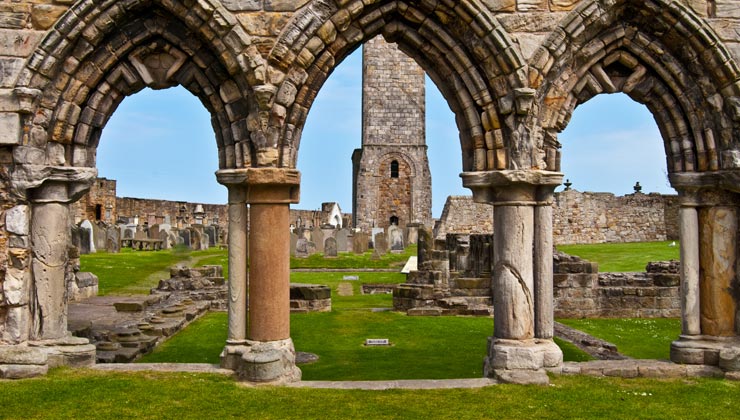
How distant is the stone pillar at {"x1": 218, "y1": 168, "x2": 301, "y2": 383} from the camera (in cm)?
757

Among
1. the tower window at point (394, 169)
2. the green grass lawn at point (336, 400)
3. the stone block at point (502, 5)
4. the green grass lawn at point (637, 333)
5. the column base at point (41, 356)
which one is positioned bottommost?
the green grass lawn at point (637, 333)

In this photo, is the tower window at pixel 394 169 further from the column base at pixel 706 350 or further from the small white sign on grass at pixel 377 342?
the column base at pixel 706 350

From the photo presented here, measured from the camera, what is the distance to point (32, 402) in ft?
21.7

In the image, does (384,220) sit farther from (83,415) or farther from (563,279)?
(83,415)

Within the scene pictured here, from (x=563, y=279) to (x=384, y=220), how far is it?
26725mm

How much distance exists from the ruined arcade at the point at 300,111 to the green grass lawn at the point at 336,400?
42 centimetres

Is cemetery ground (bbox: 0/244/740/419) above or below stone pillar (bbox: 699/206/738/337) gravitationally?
below

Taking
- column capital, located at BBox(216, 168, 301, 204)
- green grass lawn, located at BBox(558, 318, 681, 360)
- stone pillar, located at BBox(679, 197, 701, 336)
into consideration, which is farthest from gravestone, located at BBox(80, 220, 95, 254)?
stone pillar, located at BBox(679, 197, 701, 336)

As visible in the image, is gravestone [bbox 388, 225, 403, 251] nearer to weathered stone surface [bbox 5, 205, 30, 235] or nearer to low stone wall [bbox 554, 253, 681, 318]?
low stone wall [bbox 554, 253, 681, 318]

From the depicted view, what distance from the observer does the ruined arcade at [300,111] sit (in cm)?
761

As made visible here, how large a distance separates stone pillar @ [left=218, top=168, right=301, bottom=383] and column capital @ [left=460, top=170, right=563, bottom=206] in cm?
194

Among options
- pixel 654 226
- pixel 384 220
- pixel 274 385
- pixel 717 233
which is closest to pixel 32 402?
pixel 274 385

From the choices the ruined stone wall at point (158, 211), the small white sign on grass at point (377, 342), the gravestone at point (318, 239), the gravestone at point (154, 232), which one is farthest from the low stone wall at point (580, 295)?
the ruined stone wall at point (158, 211)

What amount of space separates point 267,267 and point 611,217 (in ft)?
96.5
